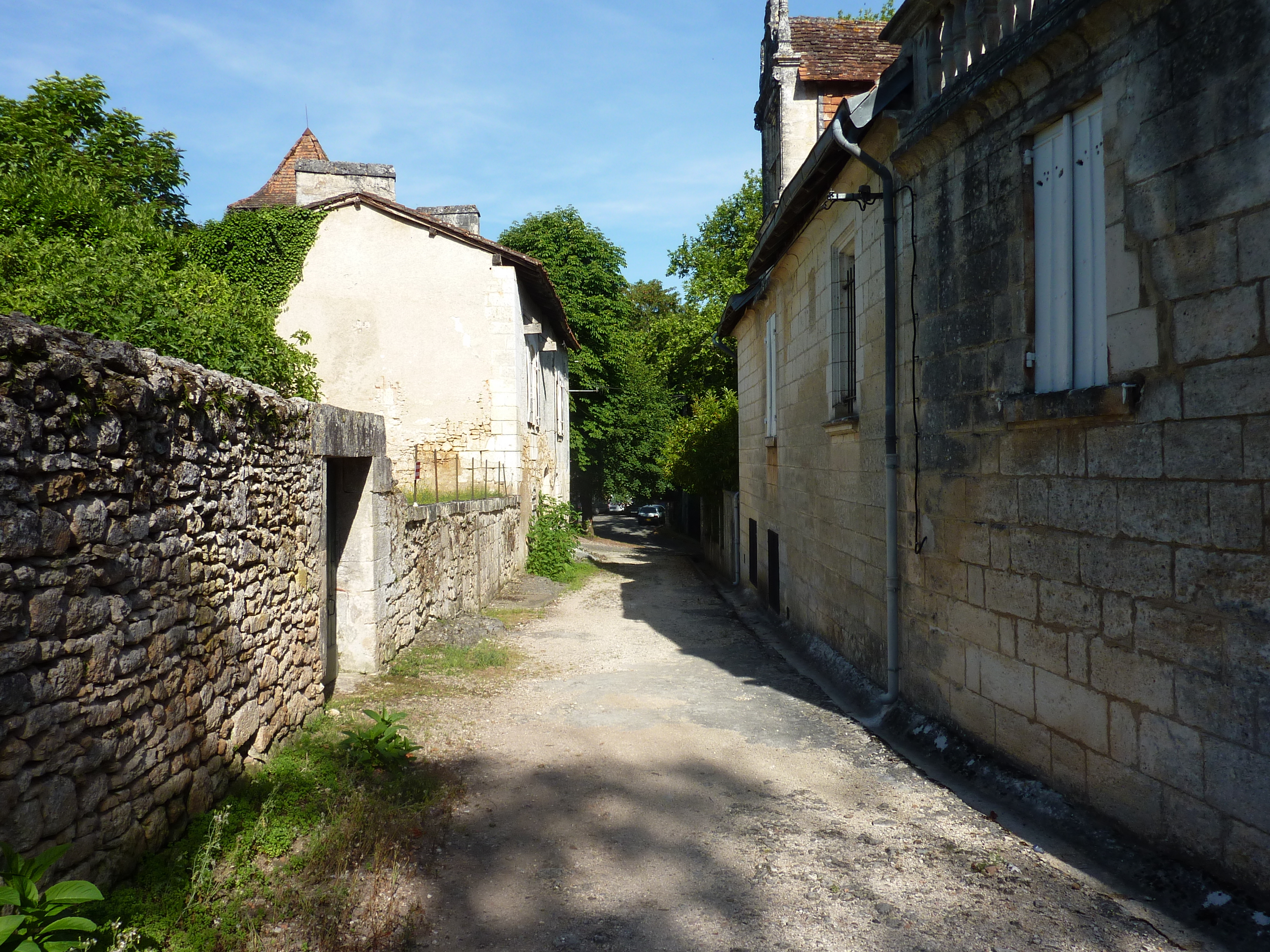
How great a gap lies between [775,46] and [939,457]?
316 inches

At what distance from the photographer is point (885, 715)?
6.15m

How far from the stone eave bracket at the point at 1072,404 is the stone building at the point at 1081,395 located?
0.6 inches

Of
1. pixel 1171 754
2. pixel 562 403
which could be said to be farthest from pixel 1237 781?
pixel 562 403

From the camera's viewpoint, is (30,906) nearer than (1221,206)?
Yes

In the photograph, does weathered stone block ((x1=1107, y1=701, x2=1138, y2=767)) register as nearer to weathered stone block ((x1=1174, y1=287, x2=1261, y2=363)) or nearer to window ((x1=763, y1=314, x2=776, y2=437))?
weathered stone block ((x1=1174, y1=287, x2=1261, y2=363))

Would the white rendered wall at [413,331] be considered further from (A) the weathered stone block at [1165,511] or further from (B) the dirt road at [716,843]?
(A) the weathered stone block at [1165,511]

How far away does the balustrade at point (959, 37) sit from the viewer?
4.59m

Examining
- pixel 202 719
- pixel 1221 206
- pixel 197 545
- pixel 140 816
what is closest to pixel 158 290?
pixel 197 545

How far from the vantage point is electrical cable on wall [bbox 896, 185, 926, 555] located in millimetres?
5797

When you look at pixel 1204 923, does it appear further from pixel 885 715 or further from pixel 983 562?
pixel 885 715

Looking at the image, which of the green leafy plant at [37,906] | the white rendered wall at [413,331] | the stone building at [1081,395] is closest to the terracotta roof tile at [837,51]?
the stone building at [1081,395]

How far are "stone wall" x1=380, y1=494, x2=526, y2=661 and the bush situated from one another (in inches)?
82.6

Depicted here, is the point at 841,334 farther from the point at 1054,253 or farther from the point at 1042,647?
the point at 1042,647

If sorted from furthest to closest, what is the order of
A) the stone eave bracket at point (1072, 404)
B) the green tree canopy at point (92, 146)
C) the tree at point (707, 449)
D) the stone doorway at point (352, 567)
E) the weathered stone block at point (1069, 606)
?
the tree at point (707, 449), the green tree canopy at point (92, 146), the stone doorway at point (352, 567), the weathered stone block at point (1069, 606), the stone eave bracket at point (1072, 404)
